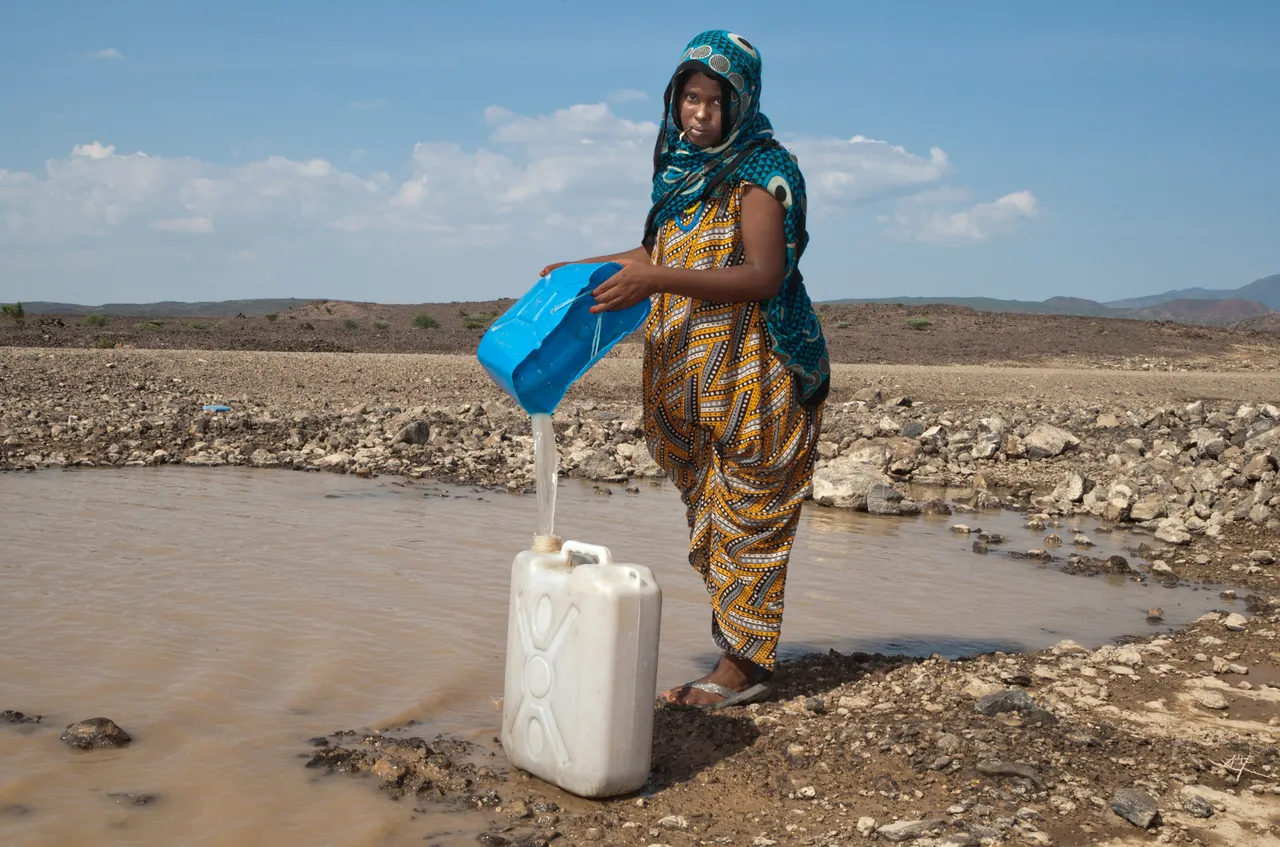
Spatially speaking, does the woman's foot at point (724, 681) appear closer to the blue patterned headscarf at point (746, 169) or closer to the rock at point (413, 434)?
the blue patterned headscarf at point (746, 169)

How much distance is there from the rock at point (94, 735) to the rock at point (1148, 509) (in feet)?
19.3

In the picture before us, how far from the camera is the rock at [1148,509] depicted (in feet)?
22.6

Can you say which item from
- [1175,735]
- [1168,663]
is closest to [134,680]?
[1175,735]

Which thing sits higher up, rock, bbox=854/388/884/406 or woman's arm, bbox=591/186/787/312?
woman's arm, bbox=591/186/787/312

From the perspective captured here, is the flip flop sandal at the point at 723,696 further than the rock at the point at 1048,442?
No

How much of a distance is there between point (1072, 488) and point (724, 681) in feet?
15.6

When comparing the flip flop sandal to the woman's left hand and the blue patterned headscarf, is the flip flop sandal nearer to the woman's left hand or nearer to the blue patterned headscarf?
the blue patterned headscarf

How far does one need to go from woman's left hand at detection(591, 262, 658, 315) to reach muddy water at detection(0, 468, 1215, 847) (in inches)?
48.3

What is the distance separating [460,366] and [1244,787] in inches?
456

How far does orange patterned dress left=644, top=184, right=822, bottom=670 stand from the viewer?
309 centimetres

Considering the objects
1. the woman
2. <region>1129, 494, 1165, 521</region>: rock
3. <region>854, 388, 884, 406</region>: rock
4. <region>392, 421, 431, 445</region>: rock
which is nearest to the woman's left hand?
the woman

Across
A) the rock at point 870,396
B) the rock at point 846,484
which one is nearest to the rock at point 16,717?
the rock at point 846,484

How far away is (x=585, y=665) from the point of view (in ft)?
8.36

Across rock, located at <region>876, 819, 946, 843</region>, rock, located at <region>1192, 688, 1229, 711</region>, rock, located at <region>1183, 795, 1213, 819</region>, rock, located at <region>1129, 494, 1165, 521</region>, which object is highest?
rock, located at <region>1129, 494, 1165, 521</region>
